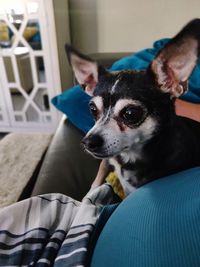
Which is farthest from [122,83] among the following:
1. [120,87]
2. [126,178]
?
[126,178]

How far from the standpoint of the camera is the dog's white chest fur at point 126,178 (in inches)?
29.3

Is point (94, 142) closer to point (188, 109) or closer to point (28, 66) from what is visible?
point (188, 109)

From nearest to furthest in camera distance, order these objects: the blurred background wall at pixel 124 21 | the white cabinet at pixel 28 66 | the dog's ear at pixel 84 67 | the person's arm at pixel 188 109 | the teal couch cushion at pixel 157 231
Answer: the teal couch cushion at pixel 157 231 < the dog's ear at pixel 84 67 < the person's arm at pixel 188 109 < the white cabinet at pixel 28 66 < the blurred background wall at pixel 124 21

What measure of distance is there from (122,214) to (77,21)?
2048 millimetres

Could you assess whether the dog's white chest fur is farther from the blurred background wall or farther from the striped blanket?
the blurred background wall

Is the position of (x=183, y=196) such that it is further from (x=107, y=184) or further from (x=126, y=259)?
(x=107, y=184)

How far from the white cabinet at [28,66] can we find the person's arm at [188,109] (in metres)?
1.24

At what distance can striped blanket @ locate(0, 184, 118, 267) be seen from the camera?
1.66 ft

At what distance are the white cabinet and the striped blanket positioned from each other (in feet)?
5.05

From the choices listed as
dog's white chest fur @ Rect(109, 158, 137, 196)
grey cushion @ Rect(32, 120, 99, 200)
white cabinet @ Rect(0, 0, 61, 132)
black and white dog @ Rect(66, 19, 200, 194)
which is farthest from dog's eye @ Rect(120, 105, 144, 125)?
white cabinet @ Rect(0, 0, 61, 132)

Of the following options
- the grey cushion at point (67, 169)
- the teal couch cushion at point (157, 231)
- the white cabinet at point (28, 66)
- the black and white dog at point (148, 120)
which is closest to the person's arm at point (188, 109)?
the black and white dog at point (148, 120)

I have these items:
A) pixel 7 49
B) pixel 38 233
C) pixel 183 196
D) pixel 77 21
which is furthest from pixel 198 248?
pixel 77 21

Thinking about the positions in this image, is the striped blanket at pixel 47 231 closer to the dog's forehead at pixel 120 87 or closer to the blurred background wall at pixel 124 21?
the dog's forehead at pixel 120 87

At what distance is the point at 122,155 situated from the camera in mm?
769
